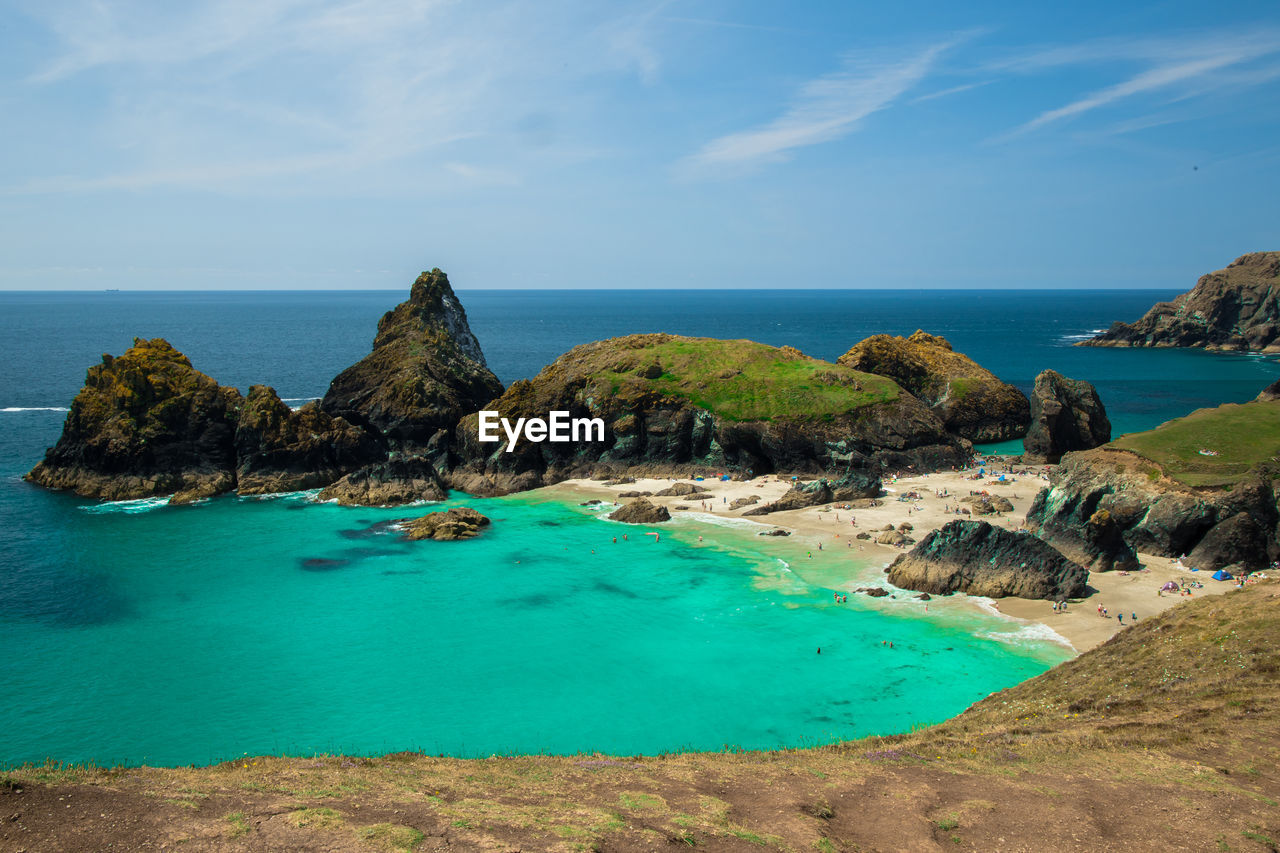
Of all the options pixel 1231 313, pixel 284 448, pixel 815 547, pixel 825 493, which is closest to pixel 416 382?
pixel 284 448

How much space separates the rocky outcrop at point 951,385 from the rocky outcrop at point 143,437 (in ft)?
239

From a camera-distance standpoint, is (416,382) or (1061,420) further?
Result: (416,382)

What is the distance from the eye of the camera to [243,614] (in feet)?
150

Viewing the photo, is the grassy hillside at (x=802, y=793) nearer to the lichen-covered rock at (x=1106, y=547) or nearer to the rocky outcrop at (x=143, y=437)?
the lichen-covered rock at (x=1106, y=547)

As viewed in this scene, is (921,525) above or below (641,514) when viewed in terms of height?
above

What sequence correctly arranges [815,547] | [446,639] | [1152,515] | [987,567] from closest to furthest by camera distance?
[446,639] < [987,567] < [1152,515] < [815,547]

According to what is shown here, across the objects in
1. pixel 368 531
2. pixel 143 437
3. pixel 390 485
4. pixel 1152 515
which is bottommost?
pixel 368 531

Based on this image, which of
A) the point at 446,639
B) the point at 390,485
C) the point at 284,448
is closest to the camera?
the point at 446,639

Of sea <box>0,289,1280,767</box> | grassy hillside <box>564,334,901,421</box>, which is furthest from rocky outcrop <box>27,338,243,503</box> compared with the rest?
grassy hillside <box>564,334,901,421</box>

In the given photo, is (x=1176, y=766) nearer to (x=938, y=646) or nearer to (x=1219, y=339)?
(x=938, y=646)

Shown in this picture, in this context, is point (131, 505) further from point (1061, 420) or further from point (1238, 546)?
point (1061, 420)

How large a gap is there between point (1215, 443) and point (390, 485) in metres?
66.5

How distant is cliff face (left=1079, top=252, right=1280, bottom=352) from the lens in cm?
17262

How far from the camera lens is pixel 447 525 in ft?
198
